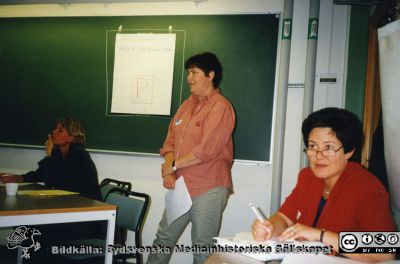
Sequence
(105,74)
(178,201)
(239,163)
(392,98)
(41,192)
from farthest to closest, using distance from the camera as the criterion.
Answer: (105,74) → (239,163) → (178,201) → (41,192) → (392,98)

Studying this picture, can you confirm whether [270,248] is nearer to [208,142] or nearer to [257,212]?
[257,212]

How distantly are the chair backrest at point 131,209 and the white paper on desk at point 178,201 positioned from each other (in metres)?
0.19

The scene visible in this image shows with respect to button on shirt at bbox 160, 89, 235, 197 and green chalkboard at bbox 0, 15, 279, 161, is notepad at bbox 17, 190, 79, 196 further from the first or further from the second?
green chalkboard at bbox 0, 15, 279, 161

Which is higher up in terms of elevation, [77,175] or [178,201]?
[77,175]

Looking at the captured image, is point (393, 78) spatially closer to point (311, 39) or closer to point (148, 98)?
point (311, 39)

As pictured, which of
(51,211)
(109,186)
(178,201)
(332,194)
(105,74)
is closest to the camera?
(332,194)

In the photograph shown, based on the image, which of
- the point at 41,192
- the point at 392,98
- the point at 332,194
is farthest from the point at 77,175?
the point at 392,98

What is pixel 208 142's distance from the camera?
7.23ft

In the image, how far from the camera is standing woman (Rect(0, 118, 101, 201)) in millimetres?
2350

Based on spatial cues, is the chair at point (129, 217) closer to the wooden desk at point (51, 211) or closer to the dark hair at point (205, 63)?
the wooden desk at point (51, 211)

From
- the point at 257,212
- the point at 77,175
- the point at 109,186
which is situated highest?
the point at 257,212

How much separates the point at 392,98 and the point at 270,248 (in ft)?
3.02

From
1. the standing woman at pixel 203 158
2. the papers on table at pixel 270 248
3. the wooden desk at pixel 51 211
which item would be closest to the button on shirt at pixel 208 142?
the standing woman at pixel 203 158

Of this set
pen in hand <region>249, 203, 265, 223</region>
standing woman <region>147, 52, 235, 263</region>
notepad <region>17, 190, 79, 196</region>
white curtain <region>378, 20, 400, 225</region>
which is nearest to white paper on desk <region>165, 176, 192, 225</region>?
standing woman <region>147, 52, 235, 263</region>
